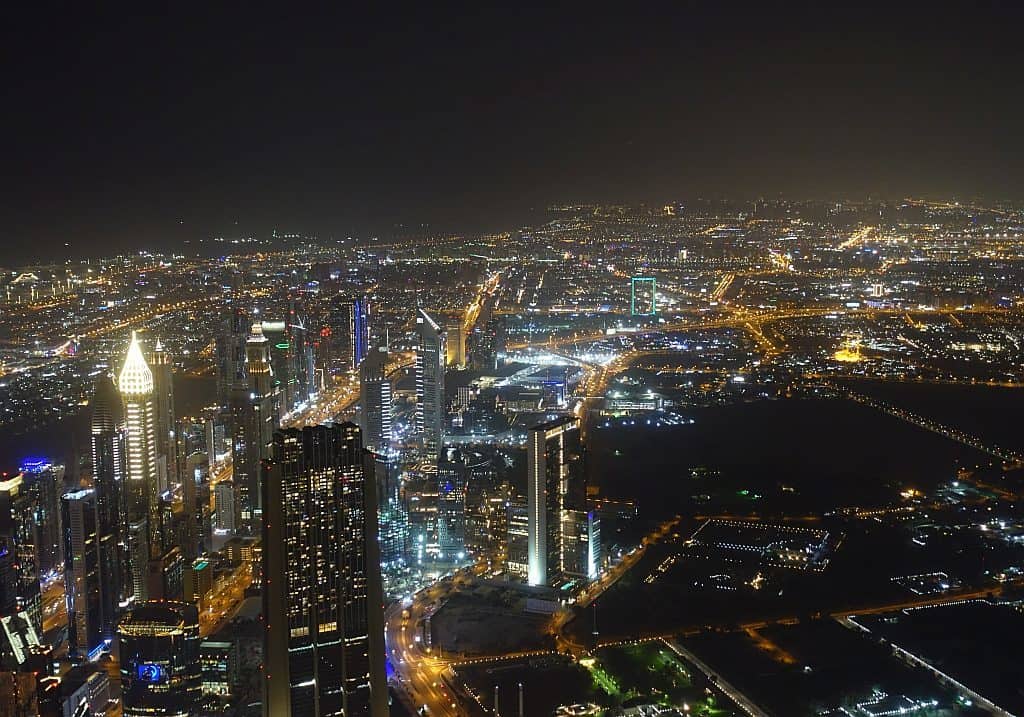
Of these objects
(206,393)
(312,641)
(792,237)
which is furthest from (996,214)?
(312,641)

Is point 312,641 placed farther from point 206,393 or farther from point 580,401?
point 580,401

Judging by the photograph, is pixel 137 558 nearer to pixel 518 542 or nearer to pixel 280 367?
pixel 518 542

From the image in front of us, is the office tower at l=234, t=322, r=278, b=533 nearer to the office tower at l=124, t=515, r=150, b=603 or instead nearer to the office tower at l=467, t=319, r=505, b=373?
the office tower at l=124, t=515, r=150, b=603

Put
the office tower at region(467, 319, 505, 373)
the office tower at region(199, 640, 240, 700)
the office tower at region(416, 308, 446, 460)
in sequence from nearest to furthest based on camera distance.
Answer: the office tower at region(199, 640, 240, 700) → the office tower at region(416, 308, 446, 460) → the office tower at region(467, 319, 505, 373)

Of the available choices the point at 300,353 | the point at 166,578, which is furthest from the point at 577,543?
the point at 300,353

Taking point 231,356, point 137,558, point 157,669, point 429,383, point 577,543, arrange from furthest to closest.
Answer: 1. point 429,383
2. point 231,356
3. point 577,543
4. point 137,558
5. point 157,669

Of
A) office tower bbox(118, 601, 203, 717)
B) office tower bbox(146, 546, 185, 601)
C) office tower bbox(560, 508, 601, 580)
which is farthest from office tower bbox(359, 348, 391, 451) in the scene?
office tower bbox(118, 601, 203, 717)

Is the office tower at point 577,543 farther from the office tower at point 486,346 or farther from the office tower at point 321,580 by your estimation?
the office tower at point 486,346
